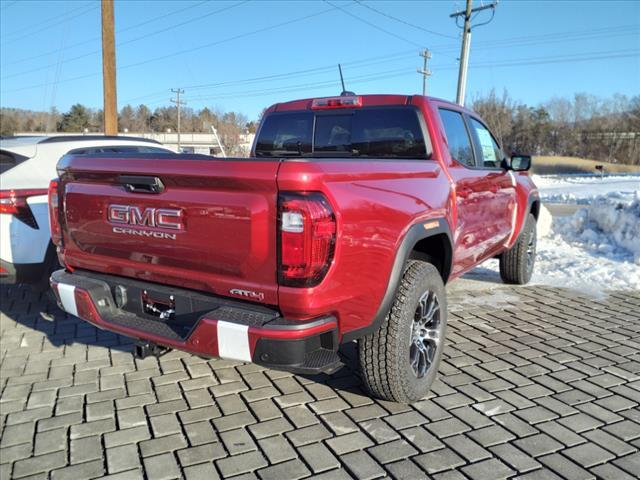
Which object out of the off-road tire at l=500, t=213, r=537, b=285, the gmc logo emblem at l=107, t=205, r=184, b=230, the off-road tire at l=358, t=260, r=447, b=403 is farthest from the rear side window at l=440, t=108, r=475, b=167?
the gmc logo emblem at l=107, t=205, r=184, b=230

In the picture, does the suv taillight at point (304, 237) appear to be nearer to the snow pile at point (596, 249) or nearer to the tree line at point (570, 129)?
the snow pile at point (596, 249)

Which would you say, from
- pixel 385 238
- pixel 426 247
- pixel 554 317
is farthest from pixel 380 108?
pixel 554 317

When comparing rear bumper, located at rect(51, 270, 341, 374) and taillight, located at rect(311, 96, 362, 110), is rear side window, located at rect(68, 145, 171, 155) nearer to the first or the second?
taillight, located at rect(311, 96, 362, 110)

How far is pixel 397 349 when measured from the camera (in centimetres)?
275

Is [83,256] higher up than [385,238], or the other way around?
[385,238]

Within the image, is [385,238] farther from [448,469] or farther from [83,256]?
[83,256]

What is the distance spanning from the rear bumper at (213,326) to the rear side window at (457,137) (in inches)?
85.4

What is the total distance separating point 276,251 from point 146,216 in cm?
83

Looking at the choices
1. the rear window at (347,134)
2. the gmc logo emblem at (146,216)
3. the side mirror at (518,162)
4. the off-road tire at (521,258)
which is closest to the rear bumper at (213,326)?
the gmc logo emblem at (146,216)

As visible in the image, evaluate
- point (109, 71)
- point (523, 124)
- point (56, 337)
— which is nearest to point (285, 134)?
point (56, 337)

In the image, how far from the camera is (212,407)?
119 inches

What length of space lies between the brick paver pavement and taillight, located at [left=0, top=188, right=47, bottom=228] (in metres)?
1.00

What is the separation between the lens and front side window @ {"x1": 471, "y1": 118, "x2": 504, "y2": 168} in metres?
4.58

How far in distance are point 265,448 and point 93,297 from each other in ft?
4.15
